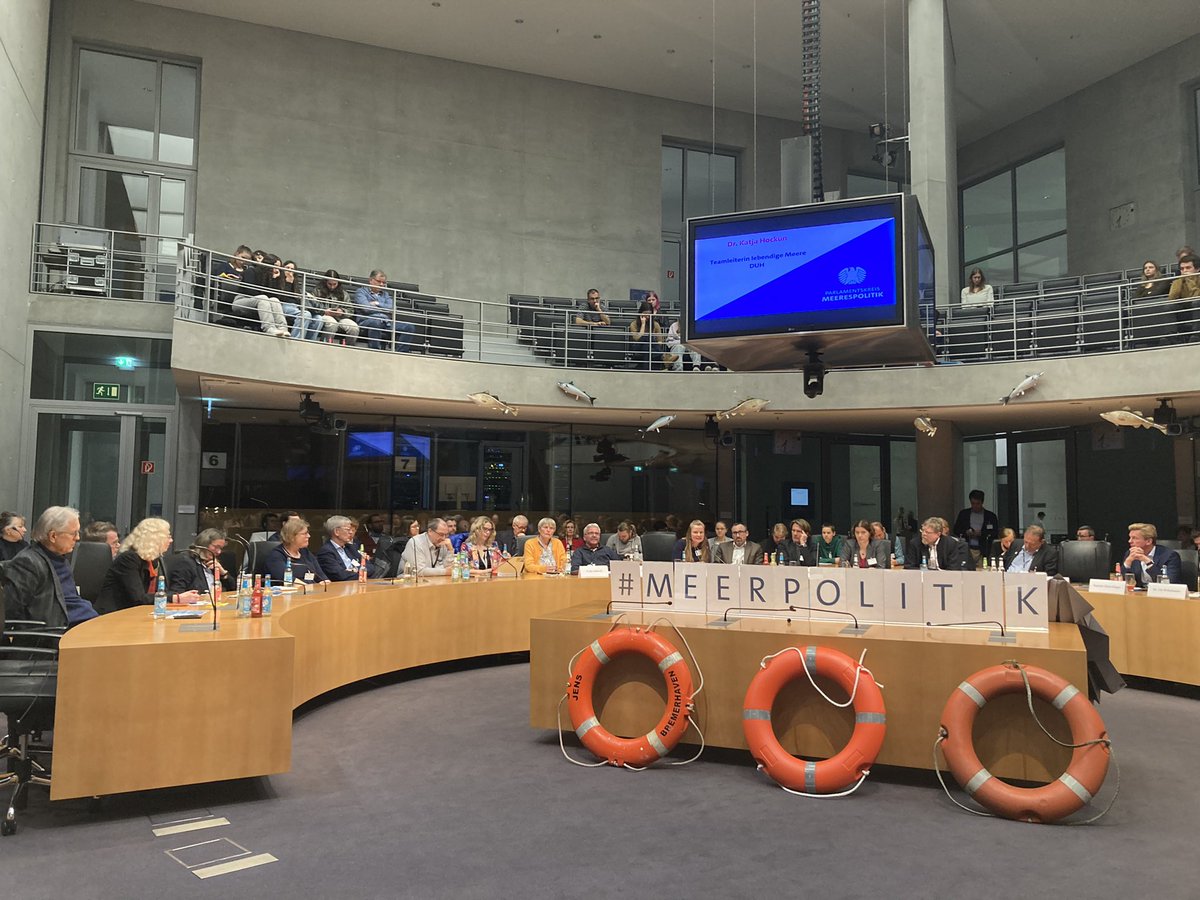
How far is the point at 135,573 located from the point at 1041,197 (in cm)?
1787

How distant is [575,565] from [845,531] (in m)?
9.17

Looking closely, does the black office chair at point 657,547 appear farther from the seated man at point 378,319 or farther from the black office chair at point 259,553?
the black office chair at point 259,553

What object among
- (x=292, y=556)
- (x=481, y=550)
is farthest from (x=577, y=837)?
(x=481, y=550)

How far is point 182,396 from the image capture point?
40.0 feet

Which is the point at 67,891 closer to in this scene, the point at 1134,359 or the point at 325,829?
the point at 325,829

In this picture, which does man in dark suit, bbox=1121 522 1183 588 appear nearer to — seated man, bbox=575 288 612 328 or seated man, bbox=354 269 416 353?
seated man, bbox=575 288 612 328

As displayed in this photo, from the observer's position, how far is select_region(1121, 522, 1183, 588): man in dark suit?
852 centimetres

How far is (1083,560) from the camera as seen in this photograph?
9891mm

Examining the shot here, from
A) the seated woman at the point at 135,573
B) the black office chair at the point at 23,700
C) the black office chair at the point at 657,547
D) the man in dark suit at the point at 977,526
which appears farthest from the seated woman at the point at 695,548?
the black office chair at the point at 23,700

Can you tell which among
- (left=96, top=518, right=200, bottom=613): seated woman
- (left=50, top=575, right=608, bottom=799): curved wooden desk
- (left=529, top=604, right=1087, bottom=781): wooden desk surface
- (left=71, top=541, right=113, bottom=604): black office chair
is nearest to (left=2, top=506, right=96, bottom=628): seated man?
(left=50, top=575, right=608, bottom=799): curved wooden desk

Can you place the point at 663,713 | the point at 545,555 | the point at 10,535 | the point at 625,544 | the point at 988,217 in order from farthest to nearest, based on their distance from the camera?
the point at 988,217 < the point at 625,544 < the point at 545,555 < the point at 10,535 < the point at 663,713

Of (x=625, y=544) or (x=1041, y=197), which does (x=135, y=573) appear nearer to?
(x=625, y=544)

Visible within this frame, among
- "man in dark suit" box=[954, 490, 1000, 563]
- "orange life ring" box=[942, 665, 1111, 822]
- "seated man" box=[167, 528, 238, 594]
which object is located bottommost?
"orange life ring" box=[942, 665, 1111, 822]

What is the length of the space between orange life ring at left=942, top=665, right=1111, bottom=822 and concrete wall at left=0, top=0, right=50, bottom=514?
10441mm
